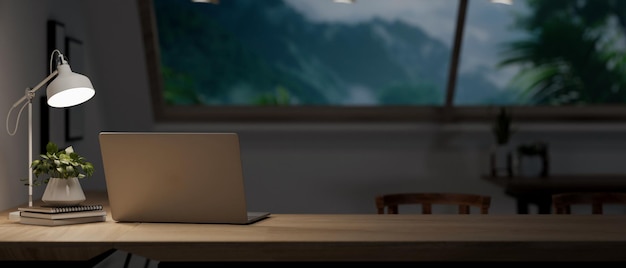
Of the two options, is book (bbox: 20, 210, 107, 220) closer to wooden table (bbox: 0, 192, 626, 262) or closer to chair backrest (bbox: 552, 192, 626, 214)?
wooden table (bbox: 0, 192, 626, 262)

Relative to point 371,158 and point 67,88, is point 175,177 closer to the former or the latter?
point 67,88

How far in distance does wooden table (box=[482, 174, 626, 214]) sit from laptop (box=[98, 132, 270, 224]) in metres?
2.75

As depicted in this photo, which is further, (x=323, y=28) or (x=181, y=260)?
(x=323, y=28)

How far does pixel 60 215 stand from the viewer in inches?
123

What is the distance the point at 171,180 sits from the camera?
3.07 meters

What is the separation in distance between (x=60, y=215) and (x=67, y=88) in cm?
45

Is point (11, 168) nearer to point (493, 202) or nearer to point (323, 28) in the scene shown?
point (323, 28)

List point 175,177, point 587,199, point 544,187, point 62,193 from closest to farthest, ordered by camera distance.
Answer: point 175,177 → point 62,193 → point 587,199 → point 544,187

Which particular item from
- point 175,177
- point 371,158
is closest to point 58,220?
point 175,177

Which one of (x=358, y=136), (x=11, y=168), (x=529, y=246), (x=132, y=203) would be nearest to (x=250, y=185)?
(x=358, y=136)

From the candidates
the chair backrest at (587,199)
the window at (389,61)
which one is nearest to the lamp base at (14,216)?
the chair backrest at (587,199)

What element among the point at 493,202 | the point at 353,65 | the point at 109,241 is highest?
the point at 353,65

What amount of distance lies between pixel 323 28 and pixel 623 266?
143 inches

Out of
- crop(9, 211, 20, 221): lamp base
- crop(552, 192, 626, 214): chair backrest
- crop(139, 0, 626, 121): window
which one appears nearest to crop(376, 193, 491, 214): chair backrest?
crop(552, 192, 626, 214): chair backrest
